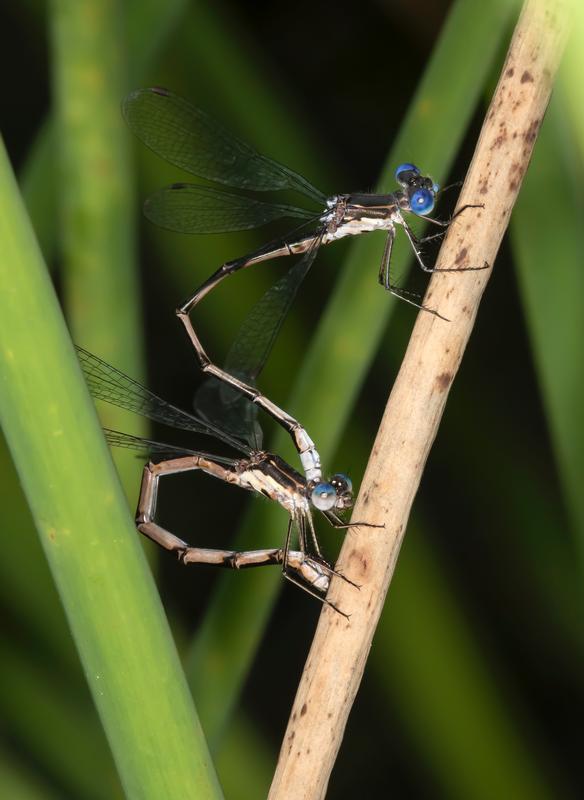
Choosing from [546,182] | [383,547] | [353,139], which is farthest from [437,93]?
[353,139]

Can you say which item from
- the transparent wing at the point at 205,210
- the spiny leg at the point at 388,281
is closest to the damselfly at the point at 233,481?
the spiny leg at the point at 388,281

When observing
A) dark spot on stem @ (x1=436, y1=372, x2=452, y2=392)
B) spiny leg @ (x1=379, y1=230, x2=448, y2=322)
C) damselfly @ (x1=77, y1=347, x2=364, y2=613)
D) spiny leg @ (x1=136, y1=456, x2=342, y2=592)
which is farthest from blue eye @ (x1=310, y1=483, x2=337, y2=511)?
dark spot on stem @ (x1=436, y1=372, x2=452, y2=392)

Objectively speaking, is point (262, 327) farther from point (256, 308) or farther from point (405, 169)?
point (405, 169)

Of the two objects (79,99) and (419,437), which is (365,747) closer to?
(419,437)

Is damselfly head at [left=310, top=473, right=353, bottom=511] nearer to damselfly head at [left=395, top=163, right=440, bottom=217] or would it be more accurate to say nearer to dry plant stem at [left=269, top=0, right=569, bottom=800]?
dry plant stem at [left=269, top=0, right=569, bottom=800]

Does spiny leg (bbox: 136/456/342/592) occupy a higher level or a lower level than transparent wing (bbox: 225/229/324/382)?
lower

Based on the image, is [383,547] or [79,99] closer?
[383,547]
